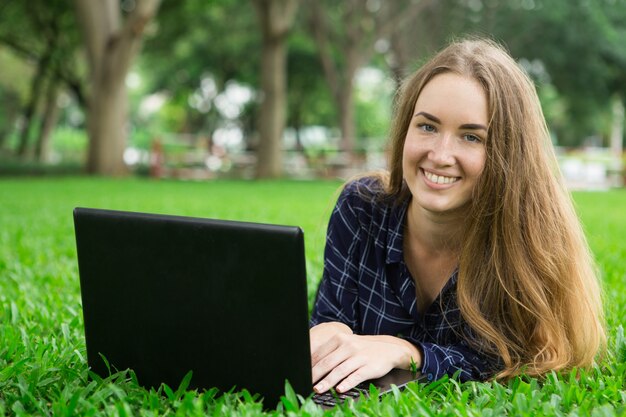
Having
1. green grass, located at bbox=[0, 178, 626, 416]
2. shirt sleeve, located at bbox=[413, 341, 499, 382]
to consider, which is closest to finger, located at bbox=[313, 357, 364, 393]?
green grass, located at bbox=[0, 178, 626, 416]

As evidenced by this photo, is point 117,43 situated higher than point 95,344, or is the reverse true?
point 117,43

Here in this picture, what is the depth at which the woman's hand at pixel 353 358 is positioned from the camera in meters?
2.35

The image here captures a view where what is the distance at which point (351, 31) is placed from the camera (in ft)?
73.8

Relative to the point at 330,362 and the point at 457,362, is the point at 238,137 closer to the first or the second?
the point at 457,362

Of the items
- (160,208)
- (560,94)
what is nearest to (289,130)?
(560,94)

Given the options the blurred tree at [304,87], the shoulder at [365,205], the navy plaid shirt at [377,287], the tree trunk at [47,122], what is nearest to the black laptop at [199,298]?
the navy plaid shirt at [377,287]

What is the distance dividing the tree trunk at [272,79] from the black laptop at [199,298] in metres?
15.6

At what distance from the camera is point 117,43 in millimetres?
16062

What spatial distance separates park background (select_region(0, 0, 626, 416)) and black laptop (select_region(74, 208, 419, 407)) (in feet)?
0.27

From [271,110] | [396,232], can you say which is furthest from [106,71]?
[396,232]

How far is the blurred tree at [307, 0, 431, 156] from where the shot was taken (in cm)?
2109

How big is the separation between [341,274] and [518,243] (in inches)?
26.4

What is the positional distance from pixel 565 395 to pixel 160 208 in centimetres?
776

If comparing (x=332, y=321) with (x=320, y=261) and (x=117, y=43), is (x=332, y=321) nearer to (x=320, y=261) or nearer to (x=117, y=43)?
(x=320, y=261)
